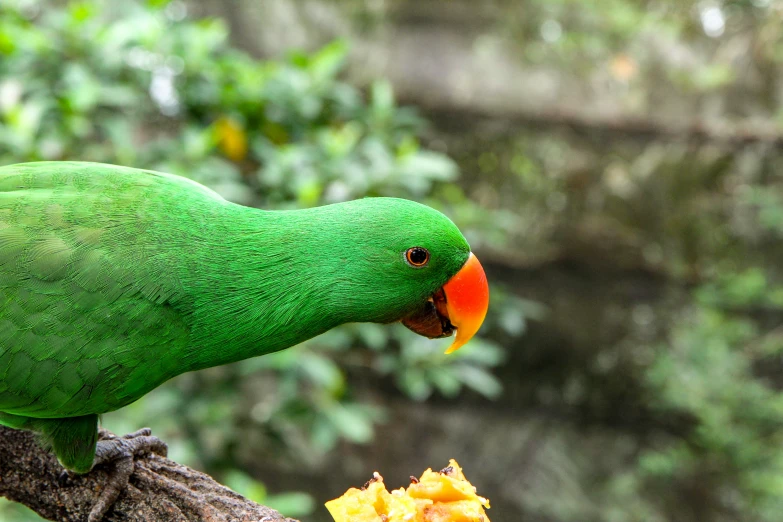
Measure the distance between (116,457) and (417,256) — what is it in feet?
3.58

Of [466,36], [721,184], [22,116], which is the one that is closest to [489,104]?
[466,36]

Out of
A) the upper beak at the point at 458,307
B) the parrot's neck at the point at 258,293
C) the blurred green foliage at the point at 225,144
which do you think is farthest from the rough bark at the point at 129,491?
the blurred green foliage at the point at 225,144

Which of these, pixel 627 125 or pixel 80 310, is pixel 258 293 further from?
pixel 627 125

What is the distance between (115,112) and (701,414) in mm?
4649

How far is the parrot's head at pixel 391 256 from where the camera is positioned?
196 centimetres

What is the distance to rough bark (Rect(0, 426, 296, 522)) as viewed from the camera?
6.01ft

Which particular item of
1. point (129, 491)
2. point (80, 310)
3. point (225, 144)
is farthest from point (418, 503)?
point (225, 144)

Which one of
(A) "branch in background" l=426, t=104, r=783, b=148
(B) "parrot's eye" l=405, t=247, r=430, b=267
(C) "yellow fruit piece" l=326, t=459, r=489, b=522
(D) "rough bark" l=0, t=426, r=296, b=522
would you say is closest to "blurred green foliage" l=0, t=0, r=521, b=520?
(A) "branch in background" l=426, t=104, r=783, b=148

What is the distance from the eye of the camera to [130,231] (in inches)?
77.0

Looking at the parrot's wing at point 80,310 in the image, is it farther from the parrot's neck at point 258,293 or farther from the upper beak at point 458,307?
the upper beak at point 458,307

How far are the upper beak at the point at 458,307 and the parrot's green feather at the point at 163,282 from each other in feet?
0.28

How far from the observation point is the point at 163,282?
191cm

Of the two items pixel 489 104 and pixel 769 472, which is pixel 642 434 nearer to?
pixel 769 472

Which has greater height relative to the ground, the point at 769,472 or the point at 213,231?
the point at 769,472
